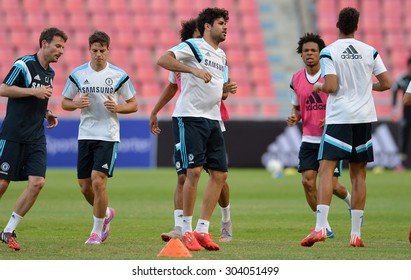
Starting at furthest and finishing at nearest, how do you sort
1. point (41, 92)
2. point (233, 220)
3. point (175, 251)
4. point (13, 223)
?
point (233, 220), point (13, 223), point (41, 92), point (175, 251)

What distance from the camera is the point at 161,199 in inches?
672

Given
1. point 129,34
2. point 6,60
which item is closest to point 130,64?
point 129,34

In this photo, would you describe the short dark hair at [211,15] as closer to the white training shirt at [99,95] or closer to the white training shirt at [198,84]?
the white training shirt at [198,84]

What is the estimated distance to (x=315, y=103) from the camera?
11766 millimetres

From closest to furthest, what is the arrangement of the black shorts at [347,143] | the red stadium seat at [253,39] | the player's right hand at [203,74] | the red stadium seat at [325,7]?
1. the player's right hand at [203,74]
2. the black shorts at [347,143]
3. the red stadium seat at [253,39]
4. the red stadium seat at [325,7]

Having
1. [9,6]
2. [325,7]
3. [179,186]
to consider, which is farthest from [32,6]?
[179,186]

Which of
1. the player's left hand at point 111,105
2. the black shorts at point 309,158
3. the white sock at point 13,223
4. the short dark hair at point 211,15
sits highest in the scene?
the short dark hair at point 211,15

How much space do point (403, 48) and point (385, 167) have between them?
21.1ft

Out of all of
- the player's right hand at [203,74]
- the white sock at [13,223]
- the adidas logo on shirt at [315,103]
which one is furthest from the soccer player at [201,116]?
the adidas logo on shirt at [315,103]

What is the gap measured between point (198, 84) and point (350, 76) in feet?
5.15

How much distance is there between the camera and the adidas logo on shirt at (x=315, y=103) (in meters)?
11.7

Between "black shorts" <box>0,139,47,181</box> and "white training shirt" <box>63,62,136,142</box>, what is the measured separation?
0.71m

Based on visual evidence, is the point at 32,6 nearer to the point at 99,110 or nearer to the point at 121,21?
the point at 121,21

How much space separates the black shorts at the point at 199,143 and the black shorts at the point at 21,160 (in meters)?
1.40
